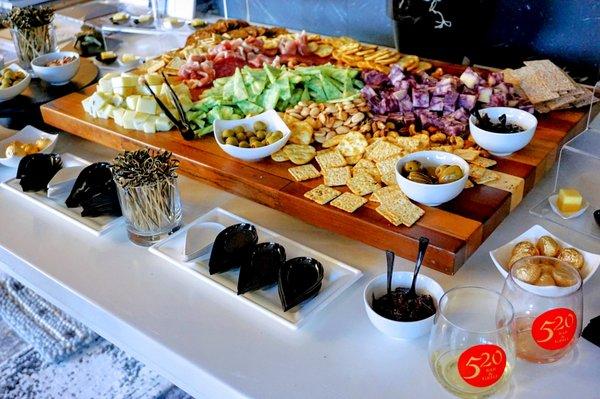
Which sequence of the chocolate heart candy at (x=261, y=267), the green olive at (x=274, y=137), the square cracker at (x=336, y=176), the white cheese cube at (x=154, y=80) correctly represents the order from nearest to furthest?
1. the chocolate heart candy at (x=261, y=267)
2. the square cracker at (x=336, y=176)
3. the green olive at (x=274, y=137)
4. the white cheese cube at (x=154, y=80)

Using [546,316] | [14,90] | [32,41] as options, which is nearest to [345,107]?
[546,316]

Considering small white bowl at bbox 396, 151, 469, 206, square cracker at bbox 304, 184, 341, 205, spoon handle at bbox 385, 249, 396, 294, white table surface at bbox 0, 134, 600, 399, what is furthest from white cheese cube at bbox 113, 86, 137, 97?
spoon handle at bbox 385, 249, 396, 294

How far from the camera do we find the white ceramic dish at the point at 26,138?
1.42 m

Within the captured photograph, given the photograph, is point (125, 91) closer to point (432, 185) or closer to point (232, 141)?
point (232, 141)

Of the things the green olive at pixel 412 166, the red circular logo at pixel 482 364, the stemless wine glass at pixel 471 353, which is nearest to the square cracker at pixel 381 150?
the green olive at pixel 412 166

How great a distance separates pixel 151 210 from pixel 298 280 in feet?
1.01

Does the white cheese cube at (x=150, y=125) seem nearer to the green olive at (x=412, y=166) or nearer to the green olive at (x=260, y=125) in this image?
the green olive at (x=260, y=125)

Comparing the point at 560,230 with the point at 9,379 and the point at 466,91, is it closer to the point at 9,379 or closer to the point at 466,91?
the point at 466,91

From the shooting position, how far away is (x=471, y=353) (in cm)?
77

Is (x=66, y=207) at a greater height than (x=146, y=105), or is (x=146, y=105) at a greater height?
(x=146, y=105)

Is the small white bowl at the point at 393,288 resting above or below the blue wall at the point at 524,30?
below

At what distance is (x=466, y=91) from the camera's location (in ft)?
4.61

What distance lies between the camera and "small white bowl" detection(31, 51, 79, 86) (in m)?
1.67

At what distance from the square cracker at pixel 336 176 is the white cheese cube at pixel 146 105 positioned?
0.47 metres
